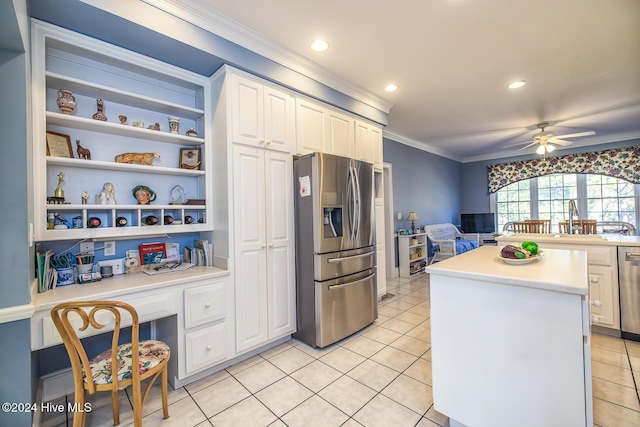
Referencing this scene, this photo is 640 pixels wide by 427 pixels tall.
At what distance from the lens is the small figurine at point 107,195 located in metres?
2.00

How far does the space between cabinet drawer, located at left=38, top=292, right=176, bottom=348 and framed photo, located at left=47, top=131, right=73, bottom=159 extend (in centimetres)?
106

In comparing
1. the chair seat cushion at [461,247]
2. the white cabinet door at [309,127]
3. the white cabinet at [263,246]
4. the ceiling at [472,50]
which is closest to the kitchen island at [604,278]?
the ceiling at [472,50]

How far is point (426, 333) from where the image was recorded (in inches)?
110

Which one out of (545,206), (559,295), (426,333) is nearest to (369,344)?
(426,333)

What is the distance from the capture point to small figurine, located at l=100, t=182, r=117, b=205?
6.55 feet

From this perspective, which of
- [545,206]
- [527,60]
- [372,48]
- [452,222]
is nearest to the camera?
[372,48]

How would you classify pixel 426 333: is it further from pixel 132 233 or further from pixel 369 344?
pixel 132 233

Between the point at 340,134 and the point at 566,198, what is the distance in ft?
20.1

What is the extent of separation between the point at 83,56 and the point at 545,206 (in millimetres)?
8344

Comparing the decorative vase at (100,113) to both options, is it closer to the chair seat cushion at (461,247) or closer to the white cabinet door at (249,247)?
the white cabinet door at (249,247)

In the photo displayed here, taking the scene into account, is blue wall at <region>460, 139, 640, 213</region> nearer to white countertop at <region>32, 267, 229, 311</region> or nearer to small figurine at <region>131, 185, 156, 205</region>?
white countertop at <region>32, 267, 229, 311</region>

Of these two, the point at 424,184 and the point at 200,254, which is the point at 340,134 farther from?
the point at 424,184

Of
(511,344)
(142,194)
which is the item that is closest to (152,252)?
(142,194)

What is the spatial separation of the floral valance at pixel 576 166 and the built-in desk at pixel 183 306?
7243 mm
